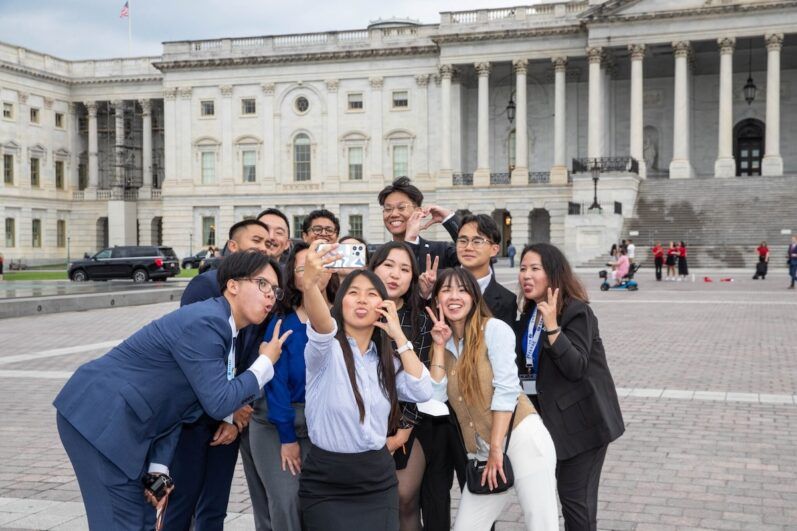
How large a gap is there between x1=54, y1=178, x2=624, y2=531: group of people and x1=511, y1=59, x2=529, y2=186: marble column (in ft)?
171

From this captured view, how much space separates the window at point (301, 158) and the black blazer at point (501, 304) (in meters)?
58.8

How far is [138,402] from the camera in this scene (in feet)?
13.3

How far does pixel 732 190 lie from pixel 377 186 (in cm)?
2410

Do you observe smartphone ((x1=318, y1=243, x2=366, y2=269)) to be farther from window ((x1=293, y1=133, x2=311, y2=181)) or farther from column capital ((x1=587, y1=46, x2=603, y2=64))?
window ((x1=293, y1=133, x2=311, y2=181))

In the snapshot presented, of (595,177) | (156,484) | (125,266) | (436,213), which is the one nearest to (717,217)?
(595,177)

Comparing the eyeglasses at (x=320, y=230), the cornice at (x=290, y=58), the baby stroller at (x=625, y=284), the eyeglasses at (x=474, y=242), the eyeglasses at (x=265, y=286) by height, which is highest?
the cornice at (x=290, y=58)

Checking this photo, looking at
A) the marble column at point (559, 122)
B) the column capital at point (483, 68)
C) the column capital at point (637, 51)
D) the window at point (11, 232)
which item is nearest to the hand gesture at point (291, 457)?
the column capital at point (637, 51)

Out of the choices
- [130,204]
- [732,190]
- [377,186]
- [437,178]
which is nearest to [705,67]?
[732,190]

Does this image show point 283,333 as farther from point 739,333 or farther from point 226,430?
point 739,333

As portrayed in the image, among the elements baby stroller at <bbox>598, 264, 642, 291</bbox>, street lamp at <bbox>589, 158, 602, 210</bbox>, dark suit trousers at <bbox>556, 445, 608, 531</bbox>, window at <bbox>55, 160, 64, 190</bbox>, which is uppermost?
window at <bbox>55, 160, 64, 190</bbox>

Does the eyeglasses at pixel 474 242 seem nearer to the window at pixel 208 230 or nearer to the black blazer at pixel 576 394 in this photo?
the black blazer at pixel 576 394

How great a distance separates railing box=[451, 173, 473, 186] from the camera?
5834 centimetres

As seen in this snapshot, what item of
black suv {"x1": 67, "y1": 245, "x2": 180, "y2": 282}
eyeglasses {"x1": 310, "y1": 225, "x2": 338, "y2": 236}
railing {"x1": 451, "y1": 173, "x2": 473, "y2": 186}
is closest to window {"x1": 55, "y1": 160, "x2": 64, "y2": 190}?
black suv {"x1": 67, "y1": 245, "x2": 180, "y2": 282}

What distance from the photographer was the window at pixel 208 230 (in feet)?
214
